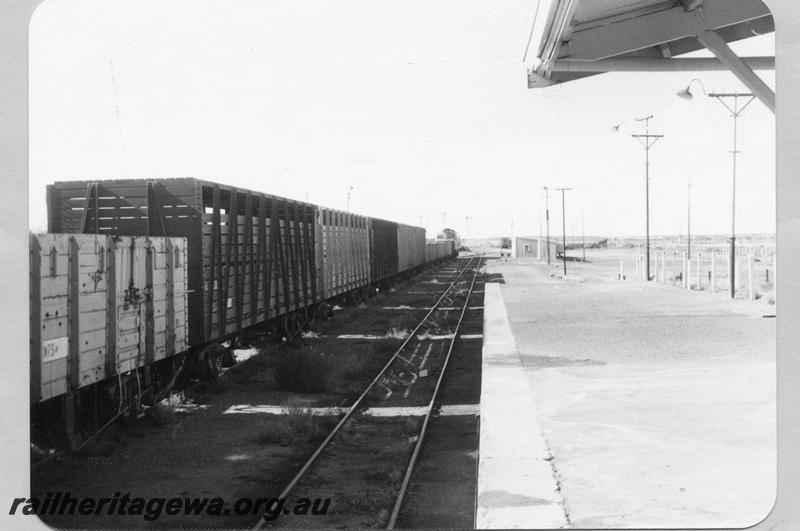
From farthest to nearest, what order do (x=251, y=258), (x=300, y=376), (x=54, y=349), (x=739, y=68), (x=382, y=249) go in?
(x=382, y=249)
(x=251, y=258)
(x=300, y=376)
(x=54, y=349)
(x=739, y=68)

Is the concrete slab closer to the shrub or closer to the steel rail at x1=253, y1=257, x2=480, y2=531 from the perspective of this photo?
the steel rail at x1=253, y1=257, x2=480, y2=531

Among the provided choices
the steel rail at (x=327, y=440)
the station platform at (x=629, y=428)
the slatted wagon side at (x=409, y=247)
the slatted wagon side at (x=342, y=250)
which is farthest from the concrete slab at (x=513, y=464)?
the slatted wagon side at (x=409, y=247)

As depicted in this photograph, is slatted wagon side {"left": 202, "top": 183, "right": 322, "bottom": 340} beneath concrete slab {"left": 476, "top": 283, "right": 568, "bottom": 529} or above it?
above

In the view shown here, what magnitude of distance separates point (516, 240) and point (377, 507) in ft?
331

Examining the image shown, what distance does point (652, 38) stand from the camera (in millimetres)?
6926

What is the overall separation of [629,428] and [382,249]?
2449cm

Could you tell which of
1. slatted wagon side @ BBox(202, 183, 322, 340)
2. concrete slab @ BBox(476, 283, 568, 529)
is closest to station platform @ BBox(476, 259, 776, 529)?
concrete slab @ BBox(476, 283, 568, 529)

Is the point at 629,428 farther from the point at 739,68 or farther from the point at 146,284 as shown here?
the point at 146,284

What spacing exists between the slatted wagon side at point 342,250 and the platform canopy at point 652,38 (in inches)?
510

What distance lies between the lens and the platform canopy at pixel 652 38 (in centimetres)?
638

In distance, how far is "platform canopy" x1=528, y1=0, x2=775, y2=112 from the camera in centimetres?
638

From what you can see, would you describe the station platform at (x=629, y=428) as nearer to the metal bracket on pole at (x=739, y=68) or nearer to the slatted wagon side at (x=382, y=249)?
the metal bracket on pole at (x=739, y=68)

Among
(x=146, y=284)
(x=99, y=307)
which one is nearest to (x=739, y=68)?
(x=99, y=307)

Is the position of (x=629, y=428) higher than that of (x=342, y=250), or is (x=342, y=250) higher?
(x=342, y=250)
